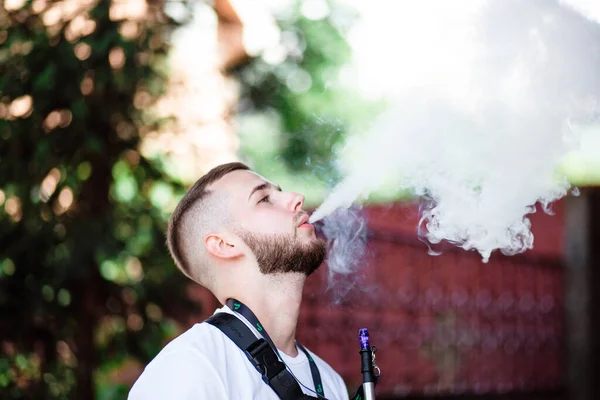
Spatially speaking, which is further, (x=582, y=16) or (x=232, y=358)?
(x=582, y=16)

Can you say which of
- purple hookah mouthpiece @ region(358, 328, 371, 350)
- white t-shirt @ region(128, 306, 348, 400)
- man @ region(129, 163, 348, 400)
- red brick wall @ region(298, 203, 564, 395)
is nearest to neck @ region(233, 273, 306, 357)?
man @ region(129, 163, 348, 400)

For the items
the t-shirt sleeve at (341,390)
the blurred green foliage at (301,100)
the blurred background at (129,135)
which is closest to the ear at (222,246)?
the t-shirt sleeve at (341,390)

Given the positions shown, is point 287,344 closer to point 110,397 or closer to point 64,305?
point 64,305

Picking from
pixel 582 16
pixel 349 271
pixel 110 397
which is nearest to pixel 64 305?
pixel 110 397

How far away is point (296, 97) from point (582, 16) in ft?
9.54

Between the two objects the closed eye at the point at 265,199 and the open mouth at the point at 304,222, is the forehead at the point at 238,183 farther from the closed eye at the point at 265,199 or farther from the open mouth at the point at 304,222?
the open mouth at the point at 304,222

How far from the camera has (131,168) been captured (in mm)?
3906

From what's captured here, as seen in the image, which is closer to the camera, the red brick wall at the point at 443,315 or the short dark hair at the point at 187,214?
the short dark hair at the point at 187,214

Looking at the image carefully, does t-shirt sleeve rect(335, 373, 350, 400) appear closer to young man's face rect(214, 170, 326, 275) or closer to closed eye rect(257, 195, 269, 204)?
young man's face rect(214, 170, 326, 275)

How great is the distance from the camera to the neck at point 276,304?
7.47 ft

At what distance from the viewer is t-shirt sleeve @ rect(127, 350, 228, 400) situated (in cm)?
188

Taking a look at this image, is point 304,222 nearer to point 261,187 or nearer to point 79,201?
point 261,187

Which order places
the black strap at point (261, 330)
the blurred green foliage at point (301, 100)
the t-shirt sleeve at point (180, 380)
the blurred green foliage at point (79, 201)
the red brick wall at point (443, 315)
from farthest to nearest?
the red brick wall at point (443, 315)
the blurred green foliage at point (301, 100)
the blurred green foliage at point (79, 201)
the black strap at point (261, 330)
the t-shirt sleeve at point (180, 380)

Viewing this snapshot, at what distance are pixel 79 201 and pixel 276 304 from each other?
185 cm
